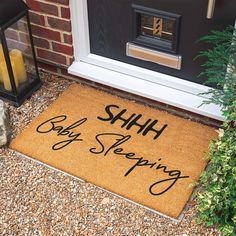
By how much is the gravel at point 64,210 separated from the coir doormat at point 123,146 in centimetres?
6

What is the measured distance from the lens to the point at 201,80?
8.66 feet

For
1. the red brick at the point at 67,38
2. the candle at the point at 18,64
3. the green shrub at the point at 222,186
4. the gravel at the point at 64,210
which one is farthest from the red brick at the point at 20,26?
the green shrub at the point at 222,186

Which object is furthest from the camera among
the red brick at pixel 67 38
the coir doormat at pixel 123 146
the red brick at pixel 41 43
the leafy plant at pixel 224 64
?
the red brick at pixel 41 43

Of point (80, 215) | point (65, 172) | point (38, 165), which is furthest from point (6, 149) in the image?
point (80, 215)

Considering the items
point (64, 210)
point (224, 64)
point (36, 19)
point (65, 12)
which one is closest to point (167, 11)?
point (224, 64)

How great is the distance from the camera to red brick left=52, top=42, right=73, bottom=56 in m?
2.88

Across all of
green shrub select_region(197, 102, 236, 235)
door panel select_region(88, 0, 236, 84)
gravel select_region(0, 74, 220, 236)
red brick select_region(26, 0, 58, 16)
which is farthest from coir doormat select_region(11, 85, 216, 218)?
red brick select_region(26, 0, 58, 16)

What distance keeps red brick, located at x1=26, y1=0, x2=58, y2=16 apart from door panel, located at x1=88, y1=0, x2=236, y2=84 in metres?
0.22

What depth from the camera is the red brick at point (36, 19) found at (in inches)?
111

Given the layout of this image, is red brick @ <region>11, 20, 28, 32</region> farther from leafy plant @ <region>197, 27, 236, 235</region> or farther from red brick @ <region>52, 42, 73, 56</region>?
leafy plant @ <region>197, 27, 236, 235</region>

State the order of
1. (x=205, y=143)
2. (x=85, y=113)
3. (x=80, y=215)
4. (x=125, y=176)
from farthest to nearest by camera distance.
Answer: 1. (x=85, y=113)
2. (x=205, y=143)
3. (x=125, y=176)
4. (x=80, y=215)

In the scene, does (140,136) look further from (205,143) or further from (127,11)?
(127,11)

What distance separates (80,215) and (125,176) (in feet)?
1.09

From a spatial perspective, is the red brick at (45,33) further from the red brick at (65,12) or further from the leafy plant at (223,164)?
the leafy plant at (223,164)
